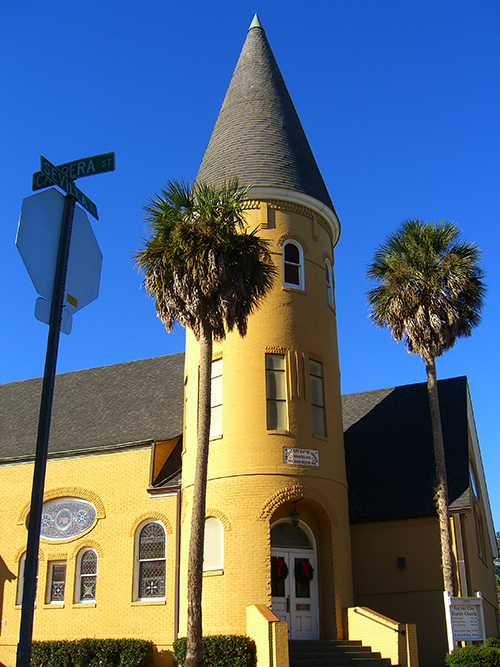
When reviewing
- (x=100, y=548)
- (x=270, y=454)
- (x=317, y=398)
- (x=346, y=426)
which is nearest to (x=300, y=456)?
(x=270, y=454)

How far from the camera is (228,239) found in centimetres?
1608

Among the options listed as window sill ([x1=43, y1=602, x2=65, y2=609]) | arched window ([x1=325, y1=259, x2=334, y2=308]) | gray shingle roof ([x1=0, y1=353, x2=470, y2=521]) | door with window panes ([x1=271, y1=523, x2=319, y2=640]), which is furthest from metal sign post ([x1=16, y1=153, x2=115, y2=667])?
window sill ([x1=43, y1=602, x2=65, y2=609])

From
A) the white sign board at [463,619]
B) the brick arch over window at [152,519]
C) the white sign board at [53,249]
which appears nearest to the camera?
the white sign board at [53,249]

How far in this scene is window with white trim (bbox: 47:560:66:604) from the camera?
22.2 metres

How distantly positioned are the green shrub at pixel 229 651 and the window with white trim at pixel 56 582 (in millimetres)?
7383

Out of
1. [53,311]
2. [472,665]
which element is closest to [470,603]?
[472,665]

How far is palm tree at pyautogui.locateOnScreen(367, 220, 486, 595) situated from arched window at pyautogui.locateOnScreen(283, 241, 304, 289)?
8.46 feet

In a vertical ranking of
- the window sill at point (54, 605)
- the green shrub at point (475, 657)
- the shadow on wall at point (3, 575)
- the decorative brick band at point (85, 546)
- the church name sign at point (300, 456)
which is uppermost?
the church name sign at point (300, 456)

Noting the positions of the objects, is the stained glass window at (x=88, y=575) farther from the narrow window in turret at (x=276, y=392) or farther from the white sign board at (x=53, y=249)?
the white sign board at (x=53, y=249)

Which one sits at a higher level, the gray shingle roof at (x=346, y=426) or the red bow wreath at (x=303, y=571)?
the gray shingle roof at (x=346, y=426)

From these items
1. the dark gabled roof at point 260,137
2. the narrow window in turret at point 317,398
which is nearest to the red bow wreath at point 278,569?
the narrow window in turret at point 317,398

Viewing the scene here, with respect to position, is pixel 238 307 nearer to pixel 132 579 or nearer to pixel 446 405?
pixel 132 579

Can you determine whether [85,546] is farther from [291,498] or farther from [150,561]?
[291,498]

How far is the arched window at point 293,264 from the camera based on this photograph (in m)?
21.3
